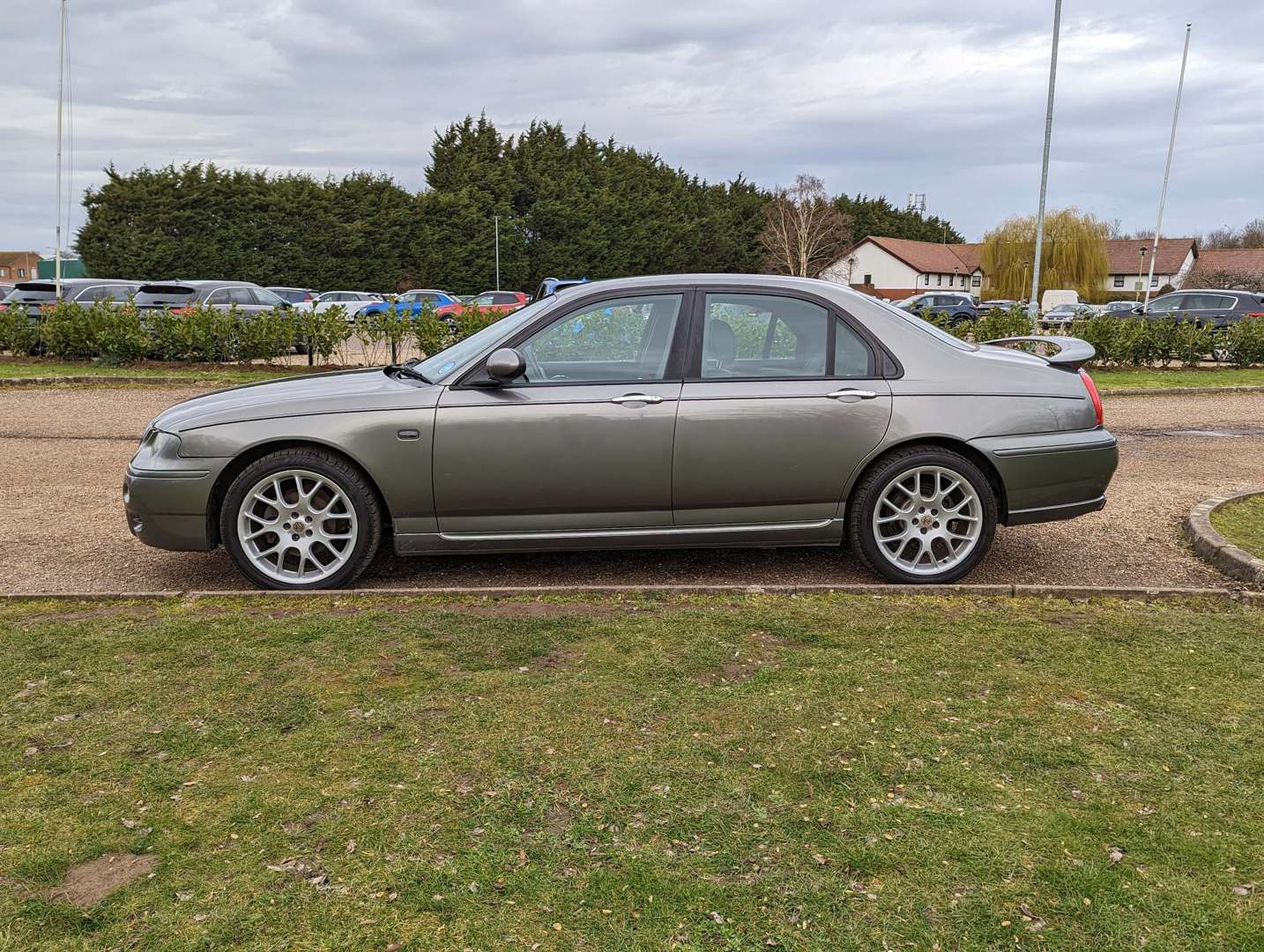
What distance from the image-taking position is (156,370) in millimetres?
16578

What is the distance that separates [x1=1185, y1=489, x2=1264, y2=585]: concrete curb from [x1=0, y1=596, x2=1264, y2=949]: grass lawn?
0.90 meters

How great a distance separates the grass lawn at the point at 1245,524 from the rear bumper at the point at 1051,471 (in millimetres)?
1152

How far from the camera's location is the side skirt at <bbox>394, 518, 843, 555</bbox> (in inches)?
212

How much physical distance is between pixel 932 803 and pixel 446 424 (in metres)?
3.10

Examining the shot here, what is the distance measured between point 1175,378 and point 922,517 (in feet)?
47.8

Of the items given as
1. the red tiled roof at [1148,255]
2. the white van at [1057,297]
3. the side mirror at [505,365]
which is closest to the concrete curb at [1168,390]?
the side mirror at [505,365]

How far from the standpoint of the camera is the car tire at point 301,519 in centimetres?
529

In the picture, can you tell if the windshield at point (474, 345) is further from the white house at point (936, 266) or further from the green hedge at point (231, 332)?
the white house at point (936, 266)

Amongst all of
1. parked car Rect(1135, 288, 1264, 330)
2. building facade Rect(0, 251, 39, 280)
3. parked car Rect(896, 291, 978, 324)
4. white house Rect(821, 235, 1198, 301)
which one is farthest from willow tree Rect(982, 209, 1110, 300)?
building facade Rect(0, 251, 39, 280)

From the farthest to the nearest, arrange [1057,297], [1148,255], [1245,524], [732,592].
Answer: [1148,255] → [1057,297] → [1245,524] → [732,592]

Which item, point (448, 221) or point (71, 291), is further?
point (448, 221)

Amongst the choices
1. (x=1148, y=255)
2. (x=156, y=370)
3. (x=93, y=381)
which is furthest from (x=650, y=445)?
(x=1148, y=255)

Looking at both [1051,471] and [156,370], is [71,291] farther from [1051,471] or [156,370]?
[1051,471]

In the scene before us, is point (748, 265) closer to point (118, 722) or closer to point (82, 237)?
point (82, 237)
